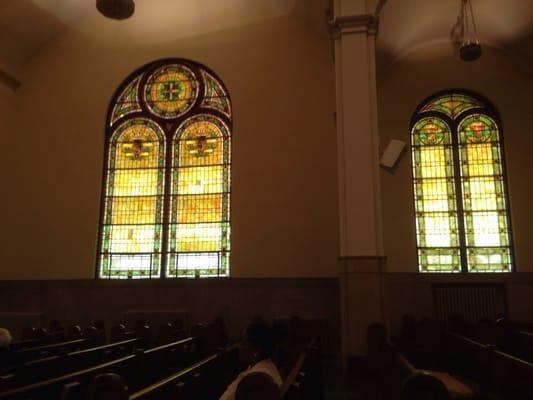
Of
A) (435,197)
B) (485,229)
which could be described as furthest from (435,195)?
(485,229)

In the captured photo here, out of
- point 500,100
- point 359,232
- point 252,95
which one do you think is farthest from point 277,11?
point 359,232

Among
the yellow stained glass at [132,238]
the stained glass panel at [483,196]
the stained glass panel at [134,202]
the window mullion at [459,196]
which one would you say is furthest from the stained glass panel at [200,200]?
the stained glass panel at [483,196]

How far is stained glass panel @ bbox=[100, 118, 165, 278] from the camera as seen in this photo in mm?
9586

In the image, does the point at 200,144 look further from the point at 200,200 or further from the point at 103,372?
the point at 103,372

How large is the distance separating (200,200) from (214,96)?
213cm

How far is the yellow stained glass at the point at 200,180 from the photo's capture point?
9734 mm

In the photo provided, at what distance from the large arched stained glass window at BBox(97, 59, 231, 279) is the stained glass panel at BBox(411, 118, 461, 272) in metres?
3.60

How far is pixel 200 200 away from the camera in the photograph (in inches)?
383

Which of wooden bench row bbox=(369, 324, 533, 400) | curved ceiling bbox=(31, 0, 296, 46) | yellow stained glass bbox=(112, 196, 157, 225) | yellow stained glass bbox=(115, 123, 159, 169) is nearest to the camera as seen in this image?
wooden bench row bbox=(369, 324, 533, 400)

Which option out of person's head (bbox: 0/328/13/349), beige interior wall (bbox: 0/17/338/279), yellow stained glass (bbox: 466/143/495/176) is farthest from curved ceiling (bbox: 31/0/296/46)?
person's head (bbox: 0/328/13/349)

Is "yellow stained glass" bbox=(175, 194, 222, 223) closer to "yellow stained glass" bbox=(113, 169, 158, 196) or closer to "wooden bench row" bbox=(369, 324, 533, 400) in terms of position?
"yellow stained glass" bbox=(113, 169, 158, 196)

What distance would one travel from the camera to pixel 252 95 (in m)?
9.66

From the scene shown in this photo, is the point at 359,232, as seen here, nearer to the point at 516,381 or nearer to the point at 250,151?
the point at 516,381

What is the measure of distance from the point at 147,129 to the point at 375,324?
6.75 metres
